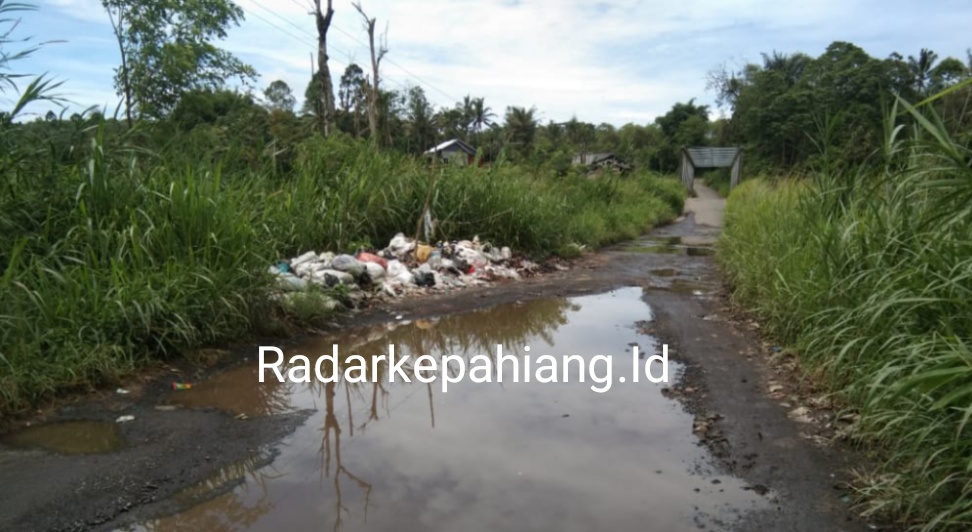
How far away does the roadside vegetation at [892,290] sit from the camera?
237cm

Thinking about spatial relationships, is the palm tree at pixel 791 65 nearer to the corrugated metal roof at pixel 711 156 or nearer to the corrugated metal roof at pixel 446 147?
the corrugated metal roof at pixel 711 156

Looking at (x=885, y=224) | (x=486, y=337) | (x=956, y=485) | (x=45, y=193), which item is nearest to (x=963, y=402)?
(x=956, y=485)

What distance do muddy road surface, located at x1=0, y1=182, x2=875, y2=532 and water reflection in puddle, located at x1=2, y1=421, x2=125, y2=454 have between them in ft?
0.05

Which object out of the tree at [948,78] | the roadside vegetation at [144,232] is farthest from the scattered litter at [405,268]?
the tree at [948,78]

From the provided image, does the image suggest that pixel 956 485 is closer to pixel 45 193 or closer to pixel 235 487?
pixel 235 487

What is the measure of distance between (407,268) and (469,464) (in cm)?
501

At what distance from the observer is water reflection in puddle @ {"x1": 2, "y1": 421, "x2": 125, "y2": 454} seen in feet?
10.6

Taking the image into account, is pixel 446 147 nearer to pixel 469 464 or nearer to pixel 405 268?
pixel 405 268

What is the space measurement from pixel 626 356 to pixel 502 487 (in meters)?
2.45

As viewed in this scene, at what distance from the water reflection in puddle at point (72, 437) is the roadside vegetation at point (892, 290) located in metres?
3.43

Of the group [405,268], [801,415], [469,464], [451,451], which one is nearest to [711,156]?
[405,268]

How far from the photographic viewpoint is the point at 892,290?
3.29 m

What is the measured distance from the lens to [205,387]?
13.9 ft

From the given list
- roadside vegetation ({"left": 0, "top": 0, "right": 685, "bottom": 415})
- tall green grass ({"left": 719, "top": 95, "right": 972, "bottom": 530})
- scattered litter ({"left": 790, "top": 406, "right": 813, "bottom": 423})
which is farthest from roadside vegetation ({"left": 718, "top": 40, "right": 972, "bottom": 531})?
roadside vegetation ({"left": 0, "top": 0, "right": 685, "bottom": 415})
